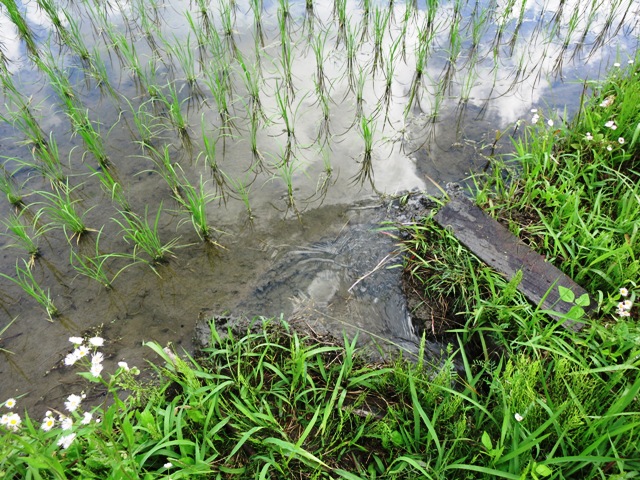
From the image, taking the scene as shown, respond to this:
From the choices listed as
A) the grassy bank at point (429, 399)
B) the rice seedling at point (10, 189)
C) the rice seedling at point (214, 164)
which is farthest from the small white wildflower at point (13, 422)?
the rice seedling at point (10, 189)

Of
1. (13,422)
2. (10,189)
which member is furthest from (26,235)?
(13,422)

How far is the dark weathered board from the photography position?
6.88 feet

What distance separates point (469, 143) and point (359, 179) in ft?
3.18

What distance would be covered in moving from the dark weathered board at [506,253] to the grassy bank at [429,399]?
0.22ft

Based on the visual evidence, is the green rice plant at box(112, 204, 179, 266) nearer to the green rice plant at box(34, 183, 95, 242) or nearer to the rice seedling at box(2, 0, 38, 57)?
the green rice plant at box(34, 183, 95, 242)

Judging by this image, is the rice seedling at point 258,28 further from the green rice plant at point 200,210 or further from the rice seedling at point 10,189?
the rice seedling at point 10,189

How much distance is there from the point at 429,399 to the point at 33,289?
2.39 metres

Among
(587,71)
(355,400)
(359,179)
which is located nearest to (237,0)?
(359,179)

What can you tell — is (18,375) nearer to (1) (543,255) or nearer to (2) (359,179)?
(2) (359,179)

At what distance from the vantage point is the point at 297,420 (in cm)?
180

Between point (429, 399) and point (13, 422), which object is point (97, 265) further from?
point (429, 399)

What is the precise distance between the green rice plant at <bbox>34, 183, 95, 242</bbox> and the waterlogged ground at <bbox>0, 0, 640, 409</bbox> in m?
0.03

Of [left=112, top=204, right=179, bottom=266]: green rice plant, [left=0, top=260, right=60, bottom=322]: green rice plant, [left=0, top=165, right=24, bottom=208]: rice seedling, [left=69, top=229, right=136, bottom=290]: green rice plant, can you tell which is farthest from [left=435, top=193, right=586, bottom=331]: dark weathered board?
[left=0, top=165, right=24, bottom=208]: rice seedling

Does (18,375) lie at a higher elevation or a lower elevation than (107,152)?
lower
